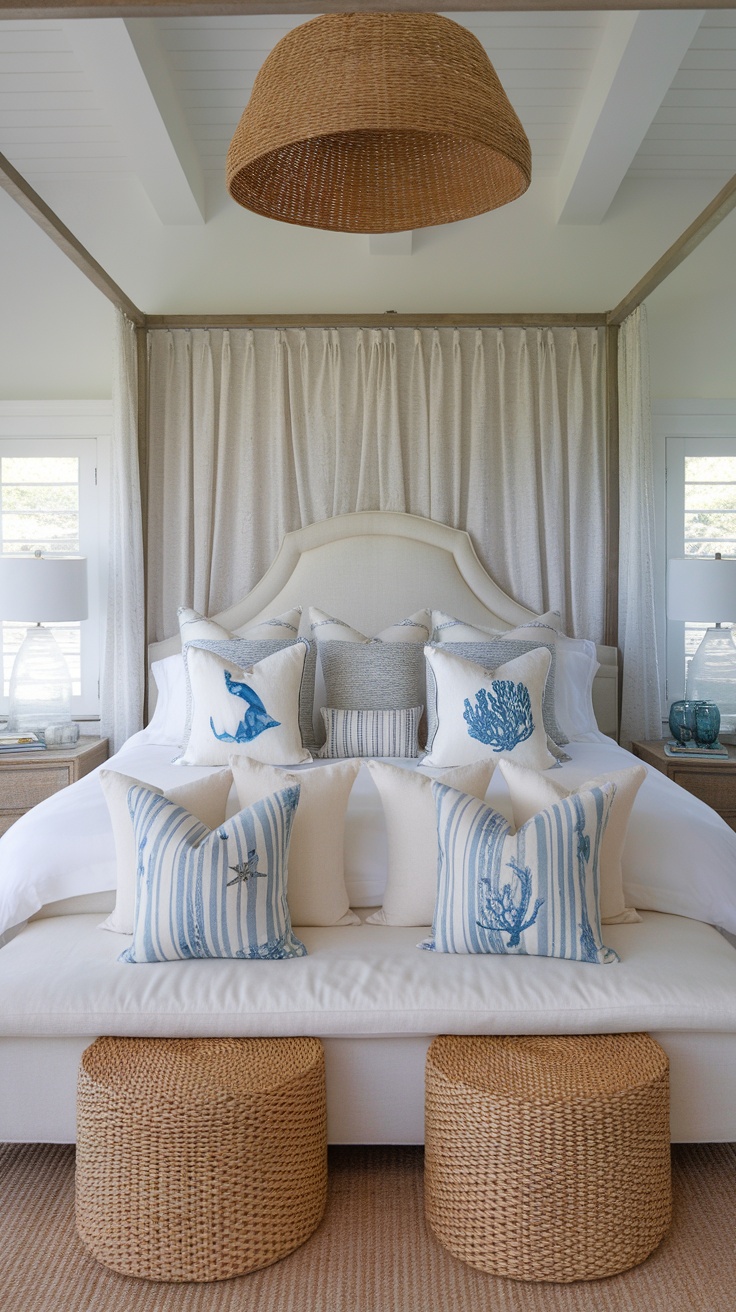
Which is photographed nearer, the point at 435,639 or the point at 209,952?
the point at 209,952

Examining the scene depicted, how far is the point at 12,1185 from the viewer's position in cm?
203

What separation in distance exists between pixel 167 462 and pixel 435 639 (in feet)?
4.86

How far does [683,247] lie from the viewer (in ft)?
10.9

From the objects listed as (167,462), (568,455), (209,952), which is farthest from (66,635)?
(209,952)

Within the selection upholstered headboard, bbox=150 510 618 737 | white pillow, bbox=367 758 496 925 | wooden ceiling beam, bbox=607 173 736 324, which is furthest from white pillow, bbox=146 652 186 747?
wooden ceiling beam, bbox=607 173 736 324

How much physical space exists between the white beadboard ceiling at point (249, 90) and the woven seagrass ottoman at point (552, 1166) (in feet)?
9.22

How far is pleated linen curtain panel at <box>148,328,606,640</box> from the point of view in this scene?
425cm

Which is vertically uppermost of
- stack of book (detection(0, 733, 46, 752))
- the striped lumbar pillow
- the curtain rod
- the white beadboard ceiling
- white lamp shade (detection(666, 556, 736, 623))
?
the white beadboard ceiling

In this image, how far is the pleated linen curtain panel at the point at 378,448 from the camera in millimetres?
4250

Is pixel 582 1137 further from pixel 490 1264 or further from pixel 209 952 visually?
pixel 209 952

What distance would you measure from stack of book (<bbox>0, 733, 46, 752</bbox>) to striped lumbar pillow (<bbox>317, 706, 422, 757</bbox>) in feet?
4.06

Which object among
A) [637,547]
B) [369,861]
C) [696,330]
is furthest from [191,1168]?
[696,330]

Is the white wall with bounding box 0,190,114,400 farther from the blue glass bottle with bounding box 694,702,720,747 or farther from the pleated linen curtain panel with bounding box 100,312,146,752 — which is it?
the blue glass bottle with bounding box 694,702,720,747

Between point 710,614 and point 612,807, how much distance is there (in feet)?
6.44
